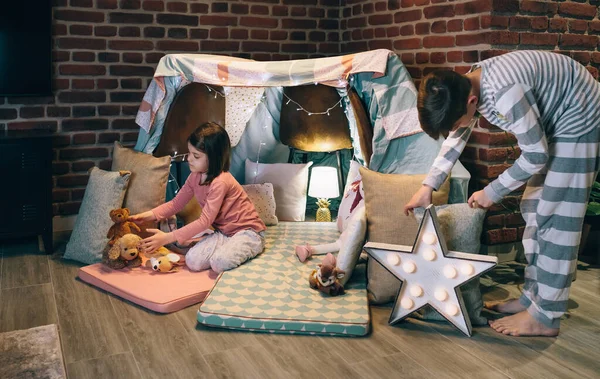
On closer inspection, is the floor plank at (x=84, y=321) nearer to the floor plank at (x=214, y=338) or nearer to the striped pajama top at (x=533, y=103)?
the floor plank at (x=214, y=338)

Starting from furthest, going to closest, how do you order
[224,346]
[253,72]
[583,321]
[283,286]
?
[253,72], [283,286], [583,321], [224,346]

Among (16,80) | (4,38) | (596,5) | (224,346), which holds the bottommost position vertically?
(224,346)

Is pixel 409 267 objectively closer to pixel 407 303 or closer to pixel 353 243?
pixel 407 303

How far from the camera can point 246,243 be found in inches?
119

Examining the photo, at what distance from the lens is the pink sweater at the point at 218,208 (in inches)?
117

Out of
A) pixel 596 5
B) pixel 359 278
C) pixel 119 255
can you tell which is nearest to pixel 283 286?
pixel 359 278

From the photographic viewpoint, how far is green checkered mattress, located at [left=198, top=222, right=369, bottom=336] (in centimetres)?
240

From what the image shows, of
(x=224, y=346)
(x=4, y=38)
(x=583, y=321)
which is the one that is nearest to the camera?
(x=224, y=346)

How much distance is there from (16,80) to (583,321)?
3.06m

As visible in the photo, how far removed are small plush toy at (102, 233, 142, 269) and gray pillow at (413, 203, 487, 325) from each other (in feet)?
4.48

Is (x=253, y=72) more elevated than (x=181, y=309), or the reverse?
(x=253, y=72)

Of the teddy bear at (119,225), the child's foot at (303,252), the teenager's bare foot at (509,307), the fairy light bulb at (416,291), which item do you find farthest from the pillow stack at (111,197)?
the teenager's bare foot at (509,307)

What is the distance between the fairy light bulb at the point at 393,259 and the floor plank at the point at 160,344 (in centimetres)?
78

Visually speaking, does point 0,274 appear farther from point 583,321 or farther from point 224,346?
point 583,321
